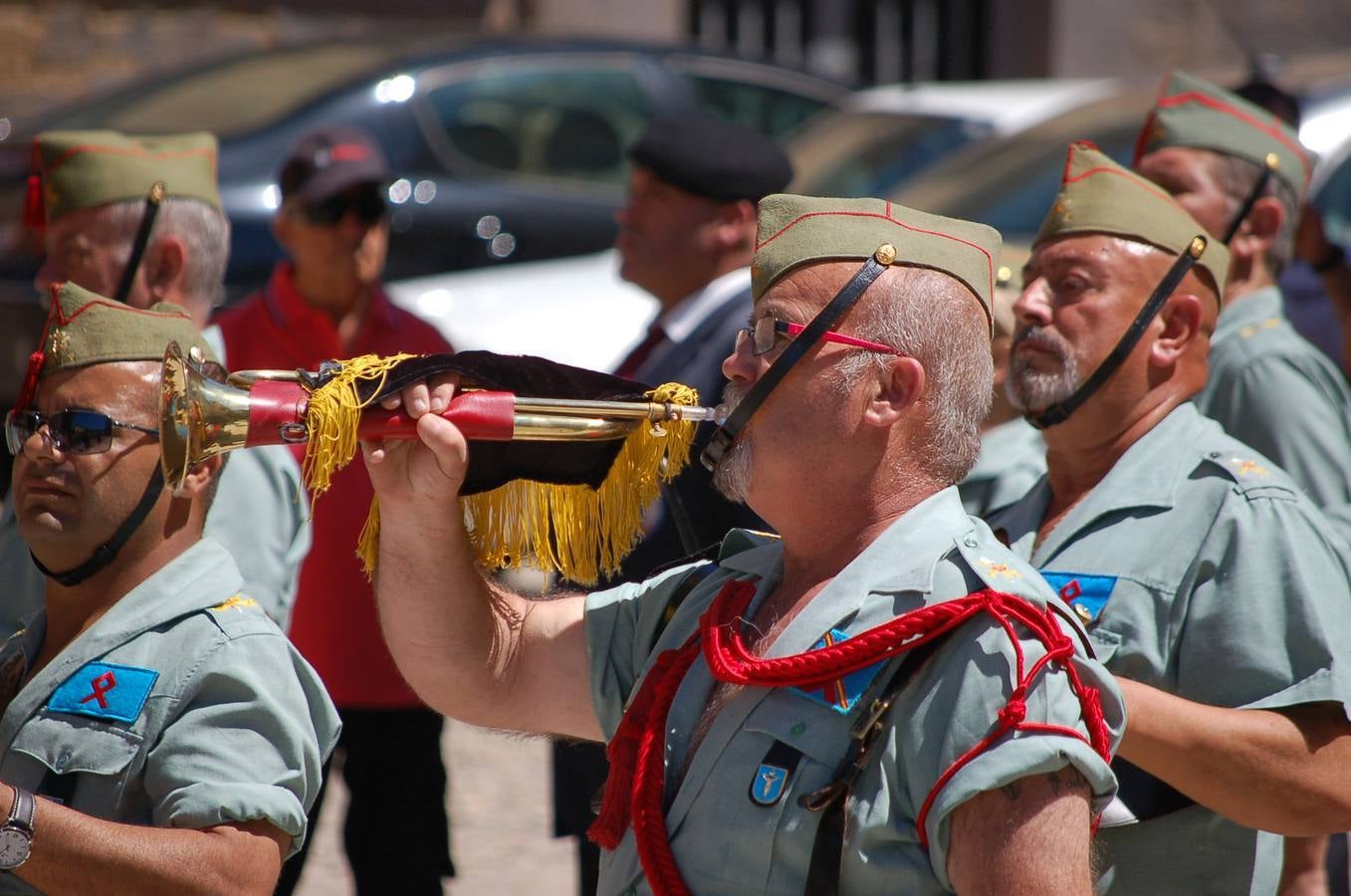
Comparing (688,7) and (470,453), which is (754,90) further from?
(470,453)

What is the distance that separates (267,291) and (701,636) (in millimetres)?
2656

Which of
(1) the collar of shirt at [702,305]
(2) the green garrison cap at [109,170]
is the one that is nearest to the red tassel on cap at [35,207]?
(2) the green garrison cap at [109,170]

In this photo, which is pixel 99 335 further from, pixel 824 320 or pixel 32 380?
pixel 824 320

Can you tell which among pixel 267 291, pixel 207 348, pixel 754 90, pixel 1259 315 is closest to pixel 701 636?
pixel 207 348

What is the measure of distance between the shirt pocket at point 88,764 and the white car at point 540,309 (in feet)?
13.1

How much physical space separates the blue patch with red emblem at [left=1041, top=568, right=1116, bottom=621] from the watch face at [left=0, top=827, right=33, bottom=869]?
5.36 ft

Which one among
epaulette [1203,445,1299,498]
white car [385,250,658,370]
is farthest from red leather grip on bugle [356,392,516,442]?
white car [385,250,658,370]

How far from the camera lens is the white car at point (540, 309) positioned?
6.71 metres

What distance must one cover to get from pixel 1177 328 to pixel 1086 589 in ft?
1.86

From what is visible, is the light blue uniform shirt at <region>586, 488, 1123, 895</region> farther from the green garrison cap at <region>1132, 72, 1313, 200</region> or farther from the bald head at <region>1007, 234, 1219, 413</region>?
the green garrison cap at <region>1132, 72, 1313, 200</region>

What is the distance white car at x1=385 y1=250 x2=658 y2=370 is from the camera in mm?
6711

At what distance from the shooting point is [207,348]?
2908 mm

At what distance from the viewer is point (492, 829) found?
215 inches

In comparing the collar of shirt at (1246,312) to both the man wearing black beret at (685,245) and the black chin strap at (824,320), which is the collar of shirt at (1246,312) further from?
the black chin strap at (824,320)
